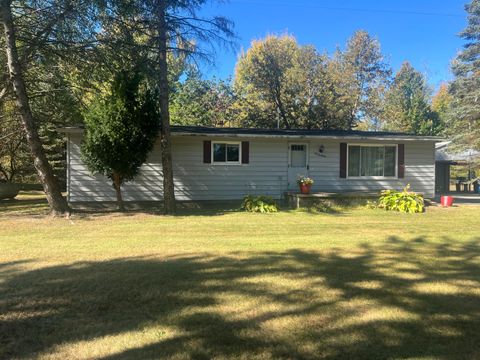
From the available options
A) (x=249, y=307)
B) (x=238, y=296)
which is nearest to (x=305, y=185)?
(x=238, y=296)

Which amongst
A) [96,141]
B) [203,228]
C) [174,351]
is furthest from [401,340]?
[96,141]

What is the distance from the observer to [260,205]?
1198 cm

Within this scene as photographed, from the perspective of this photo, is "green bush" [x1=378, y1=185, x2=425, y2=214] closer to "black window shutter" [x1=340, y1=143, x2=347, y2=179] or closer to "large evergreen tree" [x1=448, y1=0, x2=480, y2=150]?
"black window shutter" [x1=340, y1=143, x2=347, y2=179]

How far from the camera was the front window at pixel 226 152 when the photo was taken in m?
13.9

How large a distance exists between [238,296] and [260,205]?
308 inches

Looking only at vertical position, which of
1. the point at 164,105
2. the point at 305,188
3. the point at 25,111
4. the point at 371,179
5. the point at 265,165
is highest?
the point at 164,105

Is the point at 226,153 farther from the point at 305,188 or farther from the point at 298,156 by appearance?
the point at 305,188

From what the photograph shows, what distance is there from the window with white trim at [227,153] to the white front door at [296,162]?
1953mm

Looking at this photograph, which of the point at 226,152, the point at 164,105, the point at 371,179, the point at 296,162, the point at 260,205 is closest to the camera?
the point at 164,105

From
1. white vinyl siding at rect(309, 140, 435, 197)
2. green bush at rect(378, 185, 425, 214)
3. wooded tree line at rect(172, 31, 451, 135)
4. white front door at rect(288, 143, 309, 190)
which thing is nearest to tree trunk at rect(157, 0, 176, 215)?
white front door at rect(288, 143, 309, 190)

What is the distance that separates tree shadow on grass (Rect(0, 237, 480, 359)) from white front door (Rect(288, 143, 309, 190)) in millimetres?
8776

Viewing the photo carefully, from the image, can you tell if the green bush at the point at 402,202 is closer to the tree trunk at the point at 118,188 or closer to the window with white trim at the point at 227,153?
the window with white trim at the point at 227,153

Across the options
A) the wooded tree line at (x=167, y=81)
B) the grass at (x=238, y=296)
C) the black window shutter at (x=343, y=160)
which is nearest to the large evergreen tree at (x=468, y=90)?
the wooded tree line at (x=167, y=81)

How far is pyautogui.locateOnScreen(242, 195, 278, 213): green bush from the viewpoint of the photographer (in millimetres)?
11875
